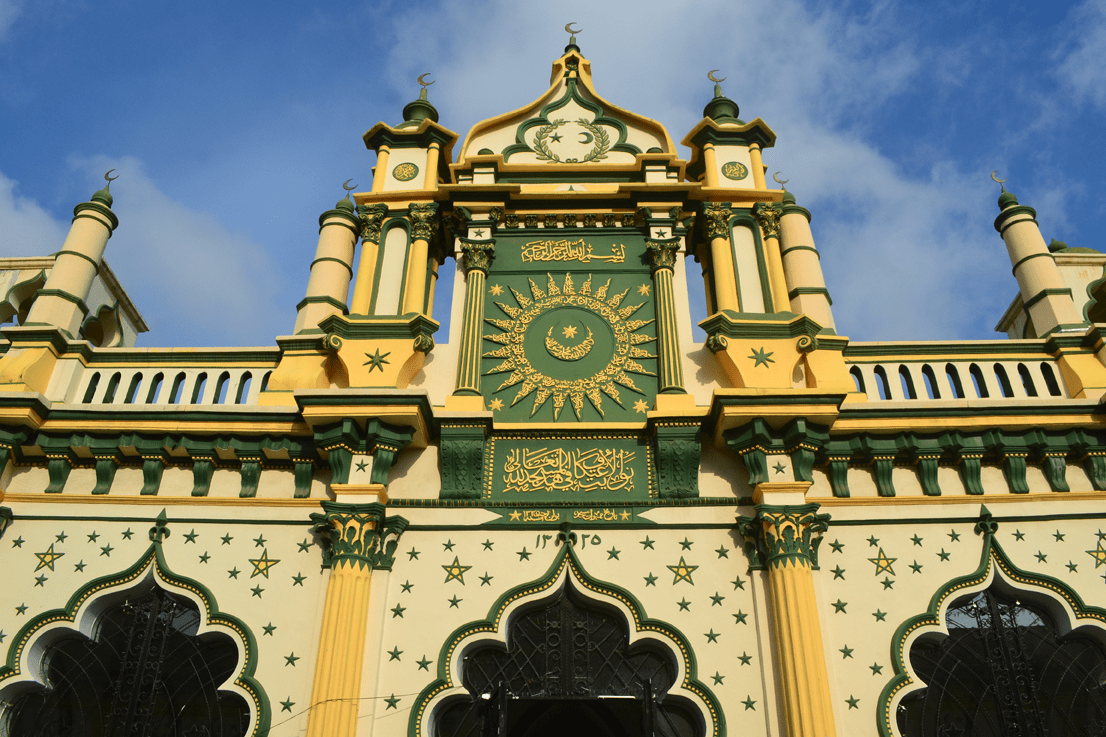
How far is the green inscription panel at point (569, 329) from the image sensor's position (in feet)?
32.7

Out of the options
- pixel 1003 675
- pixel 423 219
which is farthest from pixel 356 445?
pixel 1003 675

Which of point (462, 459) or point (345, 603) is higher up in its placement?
point (462, 459)

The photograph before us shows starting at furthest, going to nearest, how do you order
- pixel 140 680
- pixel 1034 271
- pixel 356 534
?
pixel 1034 271
pixel 356 534
pixel 140 680

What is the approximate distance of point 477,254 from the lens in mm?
11047

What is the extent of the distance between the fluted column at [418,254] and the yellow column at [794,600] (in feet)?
15.3

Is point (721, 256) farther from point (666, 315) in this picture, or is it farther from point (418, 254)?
point (418, 254)

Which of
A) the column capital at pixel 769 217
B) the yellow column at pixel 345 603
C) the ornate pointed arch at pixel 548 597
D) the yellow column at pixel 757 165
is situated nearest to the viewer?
the yellow column at pixel 345 603

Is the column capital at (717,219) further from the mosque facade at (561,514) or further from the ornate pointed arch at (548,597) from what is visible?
the ornate pointed arch at (548,597)

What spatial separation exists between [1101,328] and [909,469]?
2.81 m

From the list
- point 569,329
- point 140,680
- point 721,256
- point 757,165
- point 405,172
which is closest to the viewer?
point 140,680

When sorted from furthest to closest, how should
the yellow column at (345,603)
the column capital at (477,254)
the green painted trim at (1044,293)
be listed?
the column capital at (477,254), the green painted trim at (1044,293), the yellow column at (345,603)

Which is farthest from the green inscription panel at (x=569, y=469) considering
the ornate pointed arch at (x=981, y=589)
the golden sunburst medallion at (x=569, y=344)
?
the ornate pointed arch at (x=981, y=589)

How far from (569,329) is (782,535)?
3.43 m

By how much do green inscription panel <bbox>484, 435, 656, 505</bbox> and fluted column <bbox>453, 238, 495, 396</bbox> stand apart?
793mm
